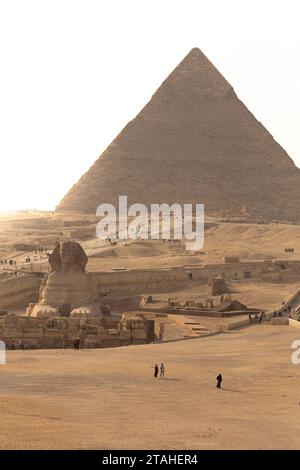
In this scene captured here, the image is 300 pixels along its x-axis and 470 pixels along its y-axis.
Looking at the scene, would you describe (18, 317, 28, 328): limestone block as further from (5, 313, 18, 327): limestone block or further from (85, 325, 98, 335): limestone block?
(85, 325, 98, 335): limestone block

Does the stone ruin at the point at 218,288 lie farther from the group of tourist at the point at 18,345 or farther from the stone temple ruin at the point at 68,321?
the group of tourist at the point at 18,345

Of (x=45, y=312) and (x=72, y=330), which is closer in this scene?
(x=72, y=330)

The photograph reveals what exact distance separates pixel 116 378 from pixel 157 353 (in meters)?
3.58

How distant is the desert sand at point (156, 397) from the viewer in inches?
487

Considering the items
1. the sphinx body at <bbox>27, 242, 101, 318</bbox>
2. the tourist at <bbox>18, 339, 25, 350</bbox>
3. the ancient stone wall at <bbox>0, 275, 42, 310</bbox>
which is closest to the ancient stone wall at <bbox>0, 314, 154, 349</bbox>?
the tourist at <bbox>18, 339, 25, 350</bbox>

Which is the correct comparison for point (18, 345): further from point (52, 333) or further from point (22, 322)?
point (52, 333)

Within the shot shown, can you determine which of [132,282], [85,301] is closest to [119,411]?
[85,301]

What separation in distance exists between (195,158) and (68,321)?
122 metres

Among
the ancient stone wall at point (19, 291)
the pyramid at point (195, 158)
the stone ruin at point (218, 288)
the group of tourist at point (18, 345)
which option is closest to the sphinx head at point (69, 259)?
the group of tourist at point (18, 345)

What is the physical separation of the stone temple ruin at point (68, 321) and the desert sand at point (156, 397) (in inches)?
49.4

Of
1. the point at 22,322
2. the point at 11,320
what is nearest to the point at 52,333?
the point at 22,322

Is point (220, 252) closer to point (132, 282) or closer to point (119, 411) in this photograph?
point (132, 282)

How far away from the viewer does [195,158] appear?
145 metres

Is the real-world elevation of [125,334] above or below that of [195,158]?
below
